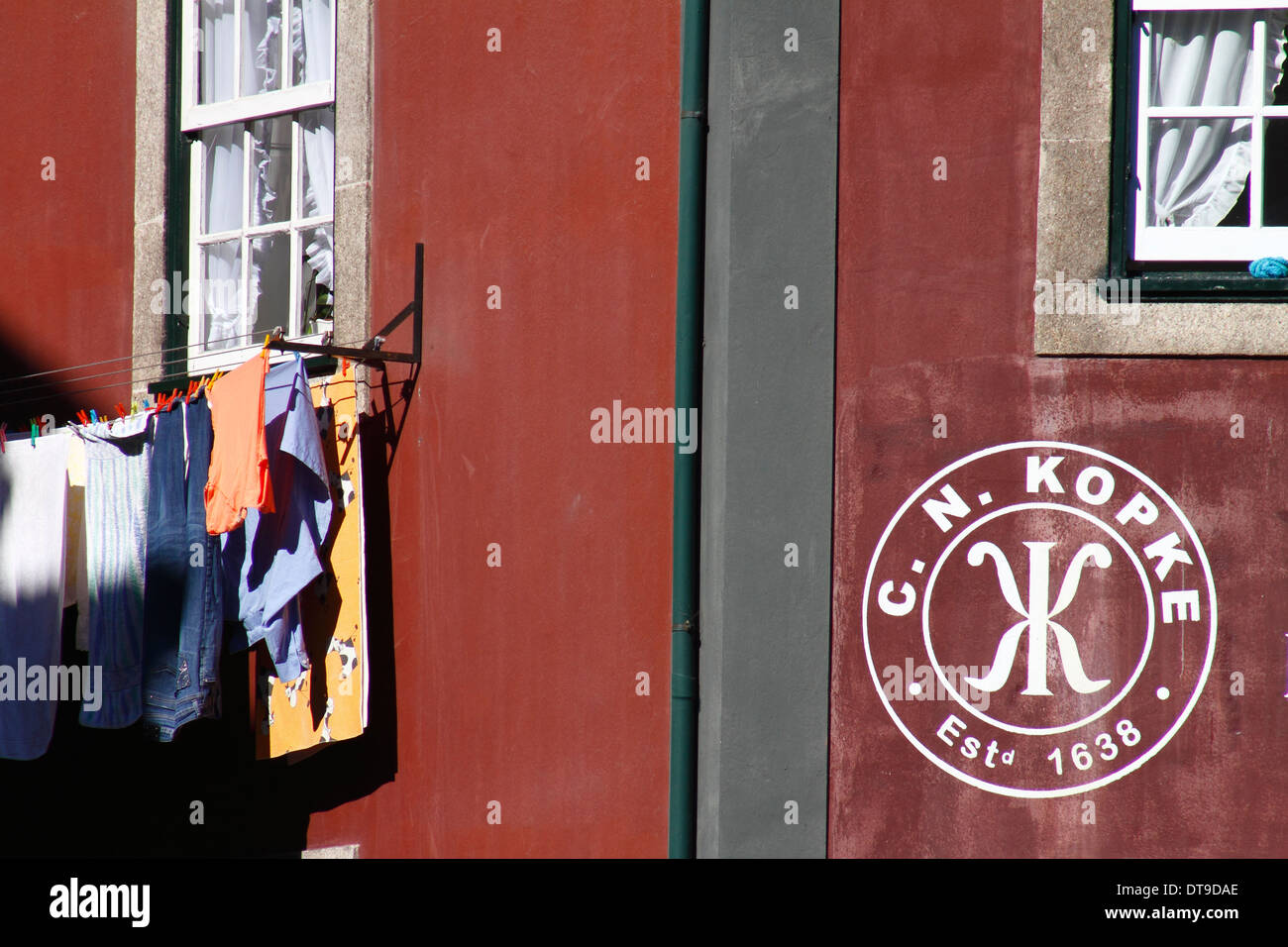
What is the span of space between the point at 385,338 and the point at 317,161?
3.52 feet

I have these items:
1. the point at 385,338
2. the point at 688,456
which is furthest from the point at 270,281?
the point at 688,456

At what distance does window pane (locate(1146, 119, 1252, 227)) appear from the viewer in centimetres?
670

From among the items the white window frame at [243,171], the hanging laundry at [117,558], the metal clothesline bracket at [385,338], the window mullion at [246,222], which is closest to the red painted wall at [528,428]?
the metal clothesline bracket at [385,338]

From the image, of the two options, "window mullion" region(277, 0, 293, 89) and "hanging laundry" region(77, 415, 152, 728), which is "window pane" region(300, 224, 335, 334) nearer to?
"window mullion" region(277, 0, 293, 89)

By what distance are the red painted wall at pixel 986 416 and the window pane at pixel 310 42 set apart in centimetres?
276

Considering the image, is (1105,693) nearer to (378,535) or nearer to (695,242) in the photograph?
(695,242)

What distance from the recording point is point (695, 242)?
7.09 m

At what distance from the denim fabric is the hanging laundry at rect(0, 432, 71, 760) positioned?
1.79ft

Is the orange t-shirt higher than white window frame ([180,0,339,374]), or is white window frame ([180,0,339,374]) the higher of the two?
white window frame ([180,0,339,374])

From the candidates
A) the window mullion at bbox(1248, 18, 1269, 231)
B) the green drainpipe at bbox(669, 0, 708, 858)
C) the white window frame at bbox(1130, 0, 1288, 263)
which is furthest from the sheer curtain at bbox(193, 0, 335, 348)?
the window mullion at bbox(1248, 18, 1269, 231)

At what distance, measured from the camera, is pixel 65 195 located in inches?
360

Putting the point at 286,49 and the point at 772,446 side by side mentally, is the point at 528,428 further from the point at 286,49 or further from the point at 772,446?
the point at 286,49

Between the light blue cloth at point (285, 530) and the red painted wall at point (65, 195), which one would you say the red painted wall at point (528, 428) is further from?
the red painted wall at point (65, 195)

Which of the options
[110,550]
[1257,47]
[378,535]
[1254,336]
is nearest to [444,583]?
[378,535]
